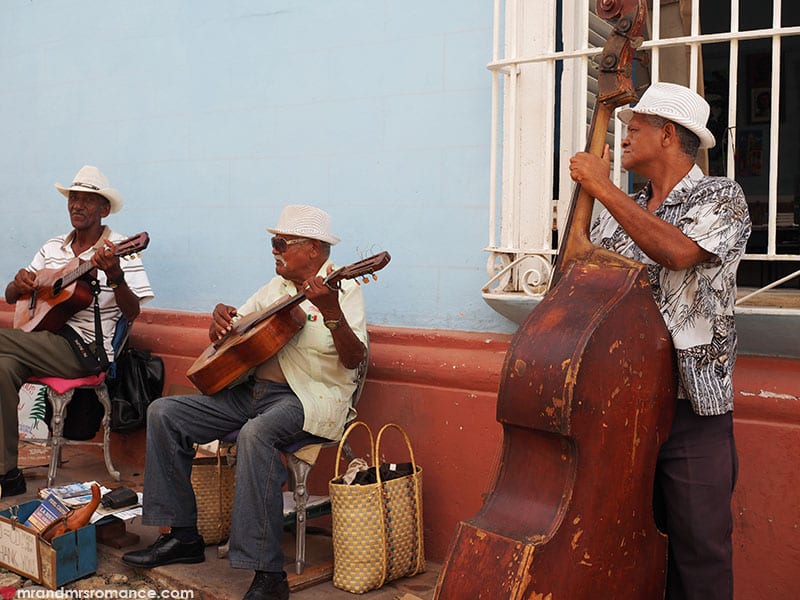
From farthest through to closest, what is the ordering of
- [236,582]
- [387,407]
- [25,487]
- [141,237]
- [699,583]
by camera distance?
1. [25,487]
2. [141,237]
3. [387,407]
4. [236,582]
5. [699,583]

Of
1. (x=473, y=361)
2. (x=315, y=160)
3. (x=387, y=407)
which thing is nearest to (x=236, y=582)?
(x=387, y=407)

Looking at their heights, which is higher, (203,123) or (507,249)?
(203,123)

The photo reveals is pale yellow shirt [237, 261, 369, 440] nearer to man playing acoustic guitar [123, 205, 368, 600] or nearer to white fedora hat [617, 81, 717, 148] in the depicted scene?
man playing acoustic guitar [123, 205, 368, 600]

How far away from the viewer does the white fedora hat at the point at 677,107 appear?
2494 millimetres

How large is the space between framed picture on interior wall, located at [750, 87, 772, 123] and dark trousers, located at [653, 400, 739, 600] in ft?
15.4

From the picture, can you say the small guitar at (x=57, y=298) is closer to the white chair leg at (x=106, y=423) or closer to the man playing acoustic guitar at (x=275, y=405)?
the white chair leg at (x=106, y=423)

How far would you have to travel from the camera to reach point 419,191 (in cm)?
402

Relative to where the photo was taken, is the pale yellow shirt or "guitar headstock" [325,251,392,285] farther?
the pale yellow shirt

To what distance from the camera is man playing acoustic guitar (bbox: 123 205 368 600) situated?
11.4 feet

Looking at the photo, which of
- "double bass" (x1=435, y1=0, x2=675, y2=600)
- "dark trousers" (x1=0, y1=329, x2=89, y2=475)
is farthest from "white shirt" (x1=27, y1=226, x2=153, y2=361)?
"double bass" (x1=435, y1=0, x2=675, y2=600)

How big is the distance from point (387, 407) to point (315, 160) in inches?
48.2

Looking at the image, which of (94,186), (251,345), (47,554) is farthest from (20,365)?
(251,345)

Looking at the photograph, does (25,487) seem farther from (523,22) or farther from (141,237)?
(523,22)

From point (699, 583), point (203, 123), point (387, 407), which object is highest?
point (203, 123)
